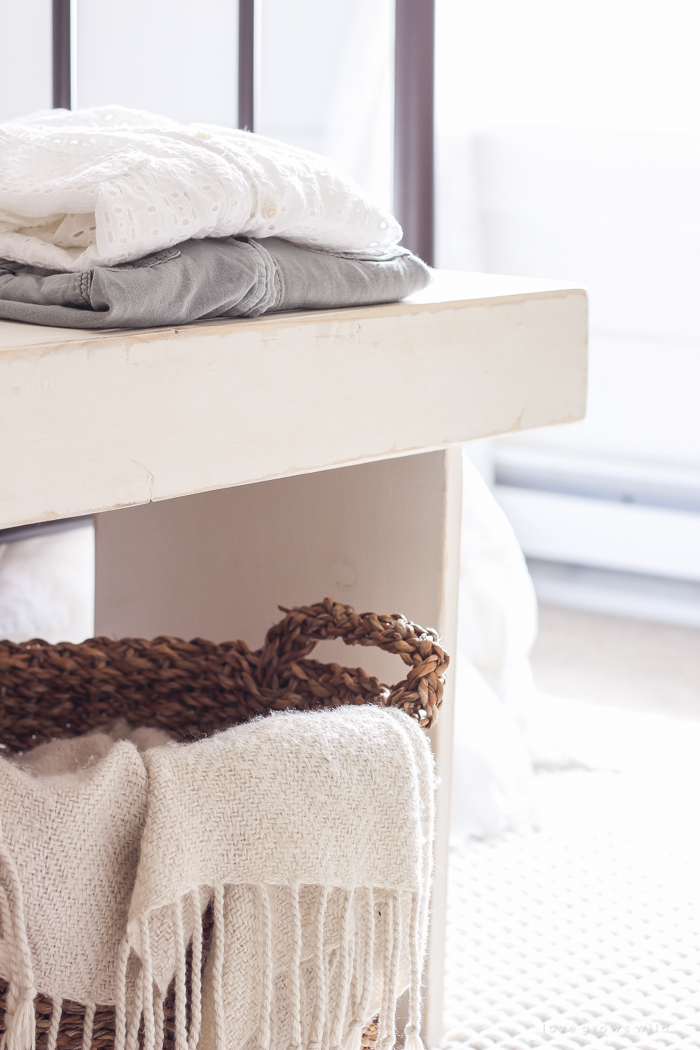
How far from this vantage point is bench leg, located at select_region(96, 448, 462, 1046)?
80cm

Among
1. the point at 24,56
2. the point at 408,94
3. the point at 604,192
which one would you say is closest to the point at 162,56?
the point at 24,56

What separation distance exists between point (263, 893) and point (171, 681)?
0.27 m

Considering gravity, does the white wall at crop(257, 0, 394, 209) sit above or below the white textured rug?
above

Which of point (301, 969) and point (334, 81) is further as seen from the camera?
point (334, 81)

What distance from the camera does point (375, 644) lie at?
72 centimetres

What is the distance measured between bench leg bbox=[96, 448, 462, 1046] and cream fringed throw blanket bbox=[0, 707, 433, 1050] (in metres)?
0.18

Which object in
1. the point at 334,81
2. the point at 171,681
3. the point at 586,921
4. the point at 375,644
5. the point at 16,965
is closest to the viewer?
the point at 16,965

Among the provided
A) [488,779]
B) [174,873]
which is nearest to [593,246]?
[488,779]

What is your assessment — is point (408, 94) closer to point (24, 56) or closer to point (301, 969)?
point (24, 56)

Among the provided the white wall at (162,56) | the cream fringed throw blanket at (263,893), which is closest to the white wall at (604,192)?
the white wall at (162,56)

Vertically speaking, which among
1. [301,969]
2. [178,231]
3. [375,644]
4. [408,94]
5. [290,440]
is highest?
[408,94]

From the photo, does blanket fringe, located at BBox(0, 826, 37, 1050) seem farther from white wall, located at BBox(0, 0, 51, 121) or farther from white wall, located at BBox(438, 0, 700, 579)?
Result: white wall, located at BBox(438, 0, 700, 579)

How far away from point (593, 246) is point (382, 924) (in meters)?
1.50

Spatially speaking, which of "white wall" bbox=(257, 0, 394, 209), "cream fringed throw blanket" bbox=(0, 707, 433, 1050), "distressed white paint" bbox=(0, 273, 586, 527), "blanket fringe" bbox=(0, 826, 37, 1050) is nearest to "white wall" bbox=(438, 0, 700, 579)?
"white wall" bbox=(257, 0, 394, 209)
